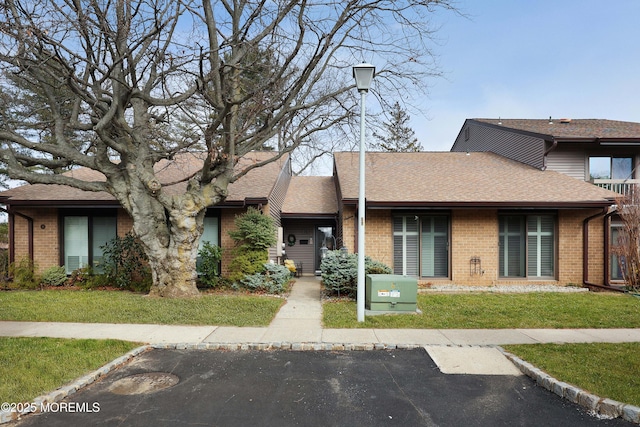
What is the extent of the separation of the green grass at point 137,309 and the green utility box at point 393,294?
7.40 ft

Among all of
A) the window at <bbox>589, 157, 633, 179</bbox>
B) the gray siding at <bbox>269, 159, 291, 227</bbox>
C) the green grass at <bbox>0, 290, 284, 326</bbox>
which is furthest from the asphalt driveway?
the window at <bbox>589, 157, 633, 179</bbox>

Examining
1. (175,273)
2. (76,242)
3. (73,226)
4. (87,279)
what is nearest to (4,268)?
(76,242)

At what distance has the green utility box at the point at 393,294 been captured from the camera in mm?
8367

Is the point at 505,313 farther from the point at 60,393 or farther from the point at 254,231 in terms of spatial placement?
the point at 60,393

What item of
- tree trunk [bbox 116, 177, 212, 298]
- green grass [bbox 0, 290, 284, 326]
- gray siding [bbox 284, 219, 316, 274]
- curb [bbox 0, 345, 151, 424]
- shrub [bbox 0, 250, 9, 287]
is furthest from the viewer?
gray siding [bbox 284, 219, 316, 274]

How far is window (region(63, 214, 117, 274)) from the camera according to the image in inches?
503

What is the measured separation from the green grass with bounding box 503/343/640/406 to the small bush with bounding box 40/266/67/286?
12.5 metres

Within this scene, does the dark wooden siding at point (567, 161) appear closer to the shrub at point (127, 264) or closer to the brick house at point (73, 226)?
the brick house at point (73, 226)

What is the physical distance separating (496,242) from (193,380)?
1043 centimetres

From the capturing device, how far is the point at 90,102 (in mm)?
9492

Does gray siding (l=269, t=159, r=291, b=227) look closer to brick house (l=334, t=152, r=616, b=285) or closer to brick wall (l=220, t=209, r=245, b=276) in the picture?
brick wall (l=220, t=209, r=245, b=276)

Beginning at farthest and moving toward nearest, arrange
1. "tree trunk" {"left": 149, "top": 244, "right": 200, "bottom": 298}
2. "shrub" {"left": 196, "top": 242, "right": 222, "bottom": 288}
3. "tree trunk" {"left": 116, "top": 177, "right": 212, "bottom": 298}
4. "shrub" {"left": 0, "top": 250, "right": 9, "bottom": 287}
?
"shrub" {"left": 0, "top": 250, "right": 9, "bottom": 287}
"shrub" {"left": 196, "top": 242, "right": 222, "bottom": 288}
"tree trunk" {"left": 149, "top": 244, "right": 200, "bottom": 298}
"tree trunk" {"left": 116, "top": 177, "right": 212, "bottom": 298}

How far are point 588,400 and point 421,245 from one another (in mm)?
8364

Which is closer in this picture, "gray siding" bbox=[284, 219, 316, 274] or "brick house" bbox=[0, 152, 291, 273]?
"brick house" bbox=[0, 152, 291, 273]
